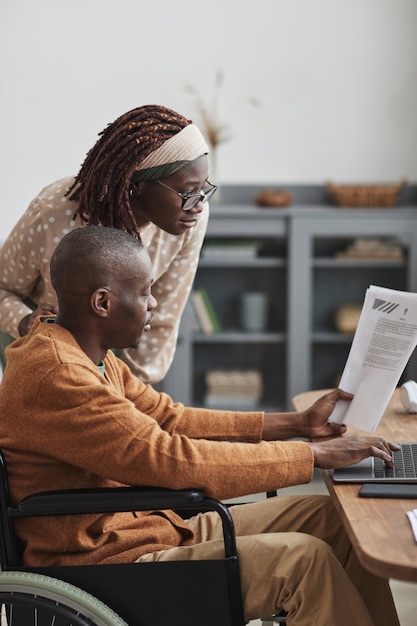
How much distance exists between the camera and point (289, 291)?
413 cm

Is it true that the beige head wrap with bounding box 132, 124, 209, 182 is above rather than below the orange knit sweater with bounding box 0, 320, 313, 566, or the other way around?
above

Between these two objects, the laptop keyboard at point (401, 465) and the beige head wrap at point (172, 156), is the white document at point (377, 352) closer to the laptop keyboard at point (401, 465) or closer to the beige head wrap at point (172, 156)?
the laptop keyboard at point (401, 465)

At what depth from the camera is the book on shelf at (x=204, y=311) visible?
4.21m

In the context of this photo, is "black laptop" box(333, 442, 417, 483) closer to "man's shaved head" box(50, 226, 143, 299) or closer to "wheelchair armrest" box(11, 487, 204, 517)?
"wheelchair armrest" box(11, 487, 204, 517)

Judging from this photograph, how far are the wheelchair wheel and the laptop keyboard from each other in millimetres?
489

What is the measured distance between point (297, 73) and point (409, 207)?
758 mm

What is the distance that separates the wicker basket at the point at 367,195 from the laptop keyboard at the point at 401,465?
7.97ft

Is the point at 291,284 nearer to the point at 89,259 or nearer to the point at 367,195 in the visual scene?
the point at 367,195

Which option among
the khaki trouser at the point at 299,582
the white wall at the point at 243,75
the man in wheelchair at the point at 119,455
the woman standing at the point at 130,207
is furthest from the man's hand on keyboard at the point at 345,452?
the white wall at the point at 243,75

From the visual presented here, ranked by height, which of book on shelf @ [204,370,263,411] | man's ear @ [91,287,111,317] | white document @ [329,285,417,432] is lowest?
book on shelf @ [204,370,263,411]

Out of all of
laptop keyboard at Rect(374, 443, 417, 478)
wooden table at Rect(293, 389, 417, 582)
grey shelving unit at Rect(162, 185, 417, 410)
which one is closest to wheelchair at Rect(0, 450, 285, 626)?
wooden table at Rect(293, 389, 417, 582)

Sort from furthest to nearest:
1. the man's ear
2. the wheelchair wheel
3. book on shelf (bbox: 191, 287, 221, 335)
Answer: book on shelf (bbox: 191, 287, 221, 335)
the man's ear
the wheelchair wheel

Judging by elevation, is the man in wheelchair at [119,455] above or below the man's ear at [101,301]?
below

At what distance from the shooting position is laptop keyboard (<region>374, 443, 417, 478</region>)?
1.61 meters
